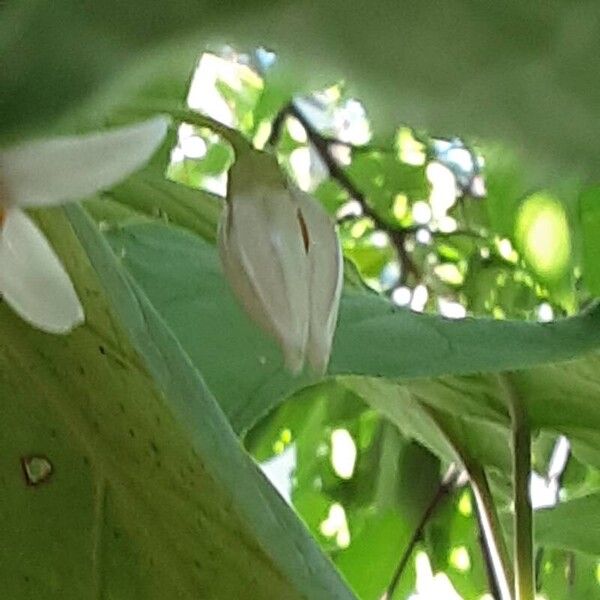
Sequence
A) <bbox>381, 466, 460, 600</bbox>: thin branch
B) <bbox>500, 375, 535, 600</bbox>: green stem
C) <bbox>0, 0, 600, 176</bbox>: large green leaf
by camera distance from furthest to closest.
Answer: <bbox>381, 466, 460, 600</bbox>: thin branch
<bbox>500, 375, 535, 600</bbox>: green stem
<bbox>0, 0, 600, 176</bbox>: large green leaf

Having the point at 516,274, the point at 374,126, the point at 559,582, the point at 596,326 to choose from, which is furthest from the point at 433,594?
the point at 374,126

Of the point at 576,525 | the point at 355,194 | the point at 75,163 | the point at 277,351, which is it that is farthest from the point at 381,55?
the point at 355,194

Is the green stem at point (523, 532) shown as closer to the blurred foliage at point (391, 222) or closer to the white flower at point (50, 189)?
the blurred foliage at point (391, 222)

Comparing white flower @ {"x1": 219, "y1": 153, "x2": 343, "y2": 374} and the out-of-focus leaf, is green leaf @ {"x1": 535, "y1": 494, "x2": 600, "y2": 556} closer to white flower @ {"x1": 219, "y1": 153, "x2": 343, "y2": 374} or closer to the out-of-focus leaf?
the out-of-focus leaf

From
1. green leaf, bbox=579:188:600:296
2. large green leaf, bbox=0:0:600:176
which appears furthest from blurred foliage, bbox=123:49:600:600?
large green leaf, bbox=0:0:600:176

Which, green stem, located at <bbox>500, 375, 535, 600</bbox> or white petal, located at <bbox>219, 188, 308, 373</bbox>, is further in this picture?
green stem, located at <bbox>500, 375, 535, 600</bbox>

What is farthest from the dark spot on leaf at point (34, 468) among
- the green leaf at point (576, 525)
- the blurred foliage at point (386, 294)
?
the blurred foliage at point (386, 294)
